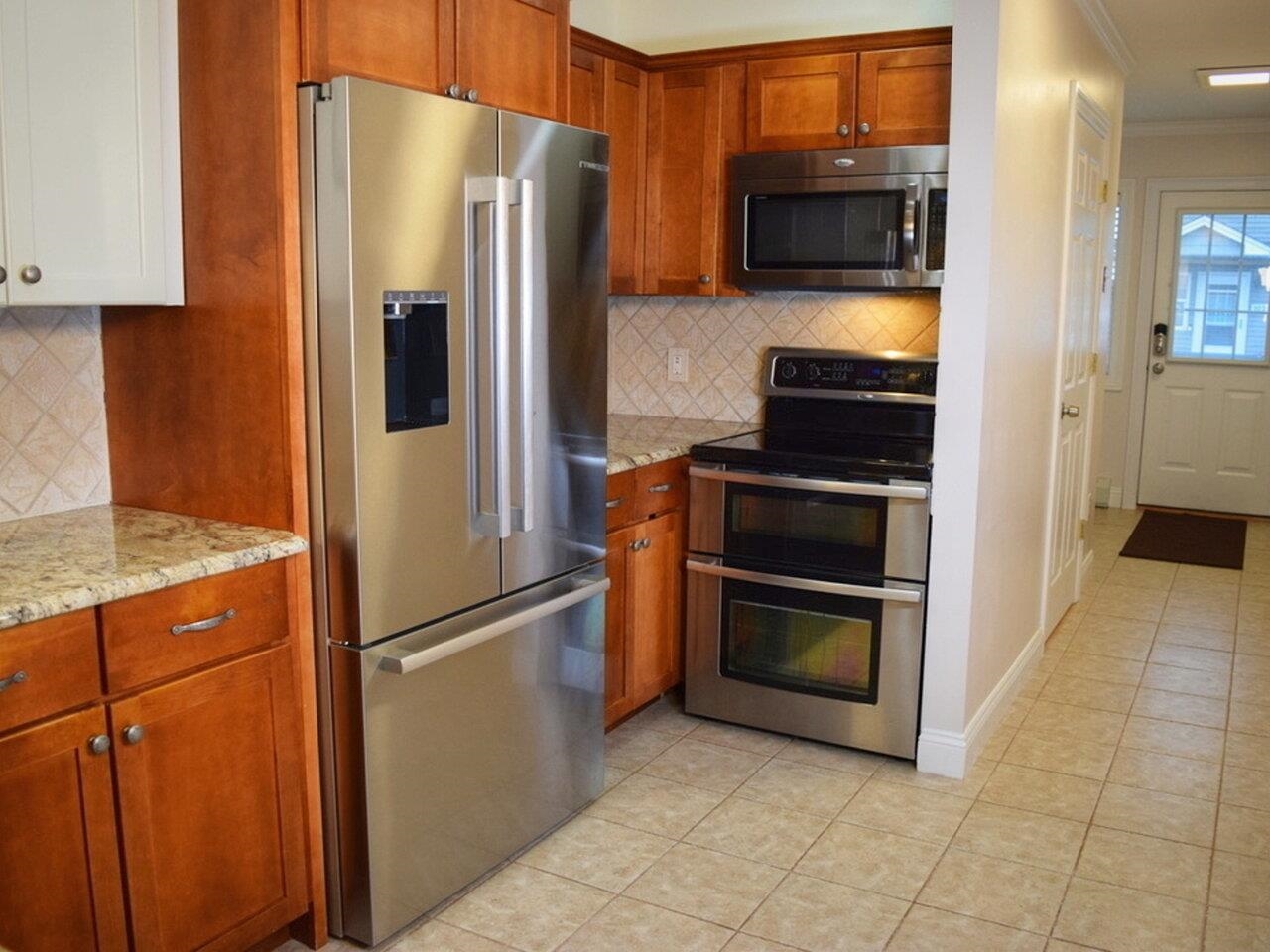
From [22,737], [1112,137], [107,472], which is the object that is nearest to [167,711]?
[22,737]

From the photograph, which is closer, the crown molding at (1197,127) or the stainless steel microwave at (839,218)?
the stainless steel microwave at (839,218)

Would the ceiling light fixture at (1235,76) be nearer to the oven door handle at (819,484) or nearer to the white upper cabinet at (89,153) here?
the oven door handle at (819,484)

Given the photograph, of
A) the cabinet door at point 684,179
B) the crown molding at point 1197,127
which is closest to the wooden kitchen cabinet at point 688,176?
the cabinet door at point 684,179

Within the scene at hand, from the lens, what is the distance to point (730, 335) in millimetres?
4062

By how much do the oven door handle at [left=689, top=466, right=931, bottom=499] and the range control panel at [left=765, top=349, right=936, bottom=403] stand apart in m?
0.56

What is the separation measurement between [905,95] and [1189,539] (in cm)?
400

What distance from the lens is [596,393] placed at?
284cm

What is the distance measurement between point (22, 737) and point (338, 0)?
141 cm

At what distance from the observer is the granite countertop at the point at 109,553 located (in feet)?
5.94

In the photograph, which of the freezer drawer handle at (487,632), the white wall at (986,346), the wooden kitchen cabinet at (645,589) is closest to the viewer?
the freezer drawer handle at (487,632)

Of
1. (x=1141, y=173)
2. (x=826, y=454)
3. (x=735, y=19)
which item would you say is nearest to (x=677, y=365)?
(x=826, y=454)

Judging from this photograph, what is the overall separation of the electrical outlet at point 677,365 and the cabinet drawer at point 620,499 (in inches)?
37.3

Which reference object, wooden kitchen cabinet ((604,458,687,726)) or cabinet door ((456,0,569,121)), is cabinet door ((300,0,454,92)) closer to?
cabinet door ((456,0,569,121))

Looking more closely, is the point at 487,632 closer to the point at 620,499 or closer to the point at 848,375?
the point at 620,499
